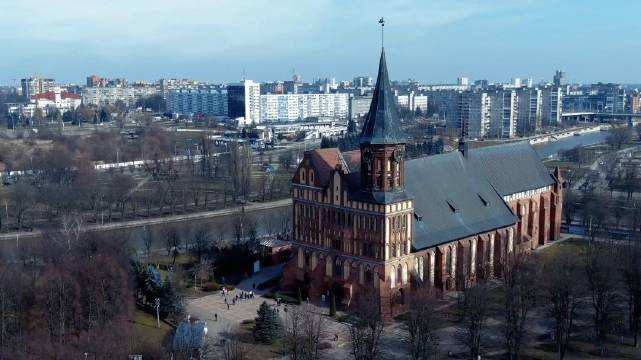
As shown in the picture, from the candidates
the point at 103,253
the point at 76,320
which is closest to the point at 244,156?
the point at 103,253

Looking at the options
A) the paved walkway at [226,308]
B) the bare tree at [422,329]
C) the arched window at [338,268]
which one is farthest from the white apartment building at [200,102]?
the bare tree at [422,329]

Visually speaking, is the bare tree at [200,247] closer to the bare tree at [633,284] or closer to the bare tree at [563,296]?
the bare tree at [563,296]

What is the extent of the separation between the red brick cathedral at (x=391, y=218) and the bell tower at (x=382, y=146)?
54 millimetres

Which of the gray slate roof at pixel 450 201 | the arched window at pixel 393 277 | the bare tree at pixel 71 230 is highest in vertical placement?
the gray slate roof at pixel 450 201

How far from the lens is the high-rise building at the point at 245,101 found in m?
155

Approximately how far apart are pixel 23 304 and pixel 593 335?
2754 centimetres

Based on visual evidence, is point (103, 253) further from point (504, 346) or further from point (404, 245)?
point (504, 346)

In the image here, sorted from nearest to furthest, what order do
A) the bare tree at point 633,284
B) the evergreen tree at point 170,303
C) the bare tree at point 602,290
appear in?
the bare tree at point 633,284 < the bare tree at point 602,290 < the evergreen tree at point 170,303

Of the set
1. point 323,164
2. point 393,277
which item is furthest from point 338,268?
point 323,164

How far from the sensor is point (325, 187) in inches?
1500

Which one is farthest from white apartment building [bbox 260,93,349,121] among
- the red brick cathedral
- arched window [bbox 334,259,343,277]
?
arched window [bbox 334,259,343,277]

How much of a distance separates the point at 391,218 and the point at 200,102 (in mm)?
148793

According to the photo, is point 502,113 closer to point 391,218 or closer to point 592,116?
point 592,116

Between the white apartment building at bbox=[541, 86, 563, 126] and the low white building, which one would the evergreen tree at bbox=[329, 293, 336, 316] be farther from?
the white apartment building at bbox=[541, 86, 563, 126]
